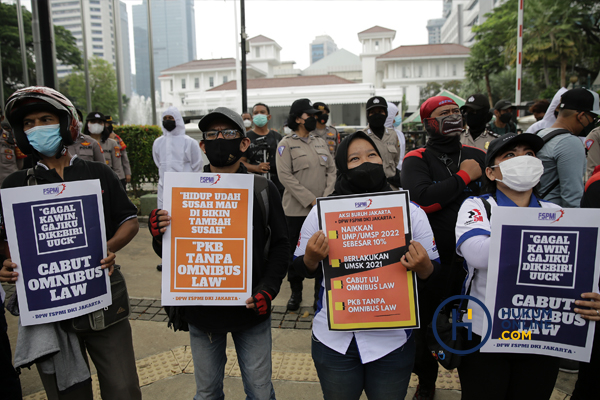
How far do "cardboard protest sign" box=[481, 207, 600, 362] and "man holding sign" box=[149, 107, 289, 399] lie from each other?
1149mm

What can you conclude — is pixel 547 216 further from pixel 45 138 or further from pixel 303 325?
pixel 303 325

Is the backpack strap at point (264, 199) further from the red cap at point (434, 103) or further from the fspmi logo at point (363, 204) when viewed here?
the red cap at point (434, 103)

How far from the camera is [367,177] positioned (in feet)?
6.78

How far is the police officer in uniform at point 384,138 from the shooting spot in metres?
5.34

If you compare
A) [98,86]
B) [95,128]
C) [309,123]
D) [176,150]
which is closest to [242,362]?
[309,123]

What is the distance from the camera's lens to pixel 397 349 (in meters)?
1.98

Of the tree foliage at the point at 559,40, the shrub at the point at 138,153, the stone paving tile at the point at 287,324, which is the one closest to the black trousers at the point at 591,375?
the stone paving tile at the point at 287,324

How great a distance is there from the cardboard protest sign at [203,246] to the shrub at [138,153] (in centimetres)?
832

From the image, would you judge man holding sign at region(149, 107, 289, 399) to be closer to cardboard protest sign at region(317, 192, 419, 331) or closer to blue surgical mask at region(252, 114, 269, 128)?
cardboard protest sign at region(317, 192, 419, 331)

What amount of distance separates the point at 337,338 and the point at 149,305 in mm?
3420

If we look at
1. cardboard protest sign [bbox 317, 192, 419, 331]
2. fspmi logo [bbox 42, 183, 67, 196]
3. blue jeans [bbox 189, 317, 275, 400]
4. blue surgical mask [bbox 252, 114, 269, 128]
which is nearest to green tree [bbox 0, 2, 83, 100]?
blue surgical mask [bbox 252, 114, 269, 128]

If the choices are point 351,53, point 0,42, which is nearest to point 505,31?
point 0,42

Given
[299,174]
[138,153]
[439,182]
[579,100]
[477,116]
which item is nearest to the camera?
[439,182]

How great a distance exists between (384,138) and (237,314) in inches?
160
